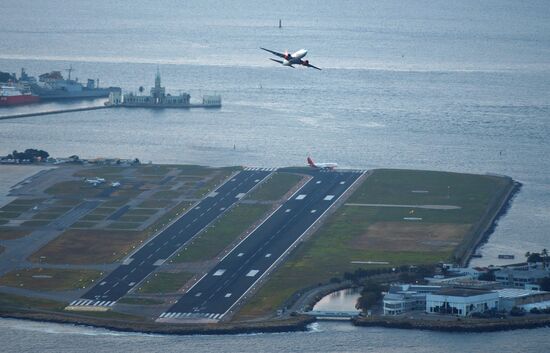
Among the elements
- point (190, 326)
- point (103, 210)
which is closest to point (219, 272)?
point (190, 326)

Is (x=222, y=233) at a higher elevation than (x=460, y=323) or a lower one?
higher

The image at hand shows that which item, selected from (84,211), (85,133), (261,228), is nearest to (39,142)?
(85,133)

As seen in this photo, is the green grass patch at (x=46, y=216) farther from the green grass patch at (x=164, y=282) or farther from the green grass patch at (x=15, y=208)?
the green grass patch at (x=164, y=282)

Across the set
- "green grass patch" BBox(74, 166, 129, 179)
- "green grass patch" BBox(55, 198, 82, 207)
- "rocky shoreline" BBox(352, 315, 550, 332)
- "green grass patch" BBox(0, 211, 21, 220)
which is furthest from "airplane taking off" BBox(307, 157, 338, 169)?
"rocky shoreline" BBox(352, 315, 550, 332)

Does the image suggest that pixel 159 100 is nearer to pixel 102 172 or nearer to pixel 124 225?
pixel 102 172

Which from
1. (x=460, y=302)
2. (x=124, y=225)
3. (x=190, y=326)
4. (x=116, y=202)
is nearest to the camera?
(x=190, y=326)

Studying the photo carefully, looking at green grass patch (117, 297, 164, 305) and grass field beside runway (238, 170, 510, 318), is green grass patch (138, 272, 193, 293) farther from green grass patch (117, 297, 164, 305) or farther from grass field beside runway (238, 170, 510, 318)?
grass field beside runway (238, 170, 510, 318)

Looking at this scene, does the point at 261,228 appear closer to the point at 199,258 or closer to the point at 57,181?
the point at 199,258

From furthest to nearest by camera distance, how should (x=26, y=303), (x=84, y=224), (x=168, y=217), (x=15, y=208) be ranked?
(x=15, y=208)
(x=168, y=217)
(x=84, y=224)
(x=26, y=303)
